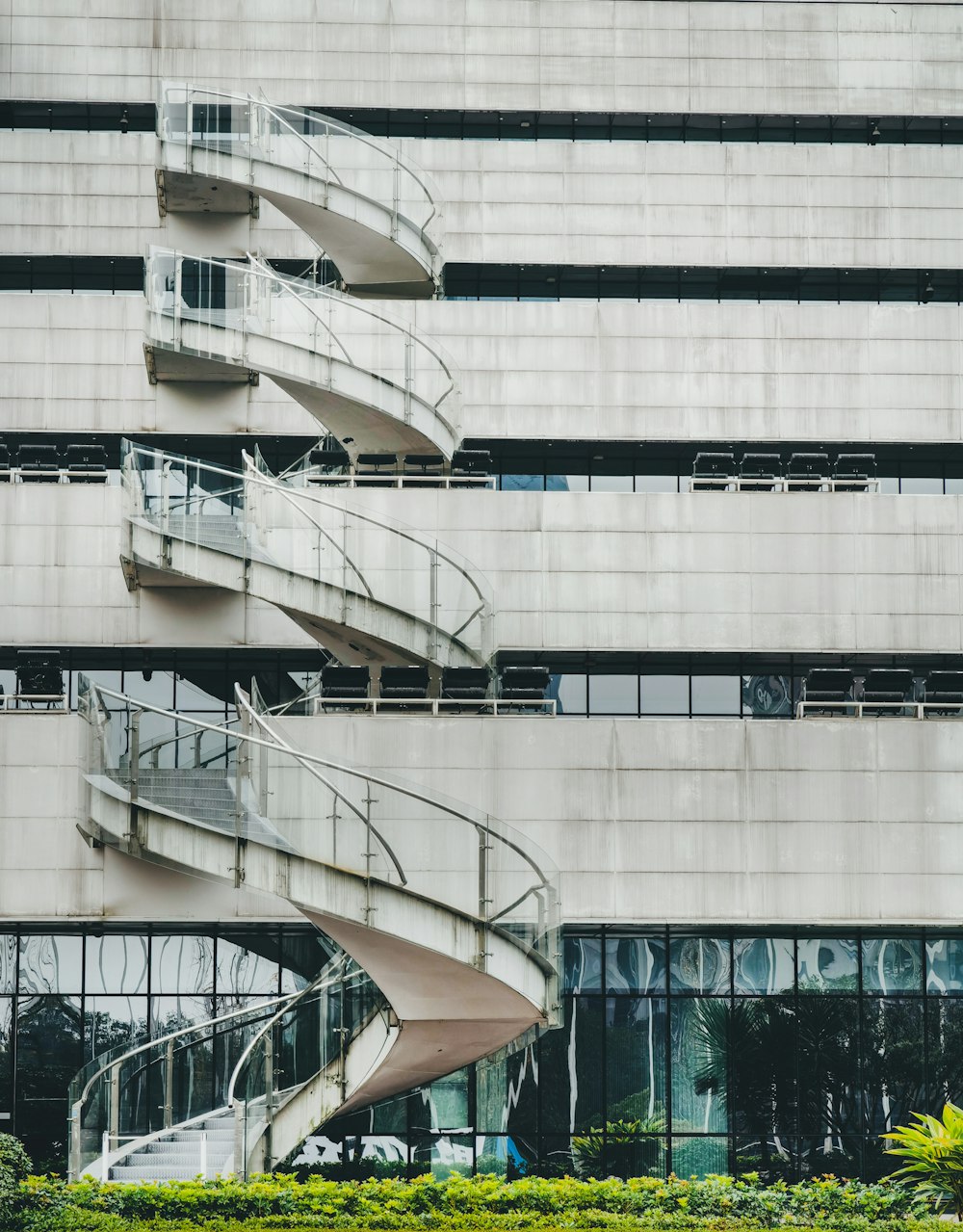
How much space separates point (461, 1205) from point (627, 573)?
1199 cm

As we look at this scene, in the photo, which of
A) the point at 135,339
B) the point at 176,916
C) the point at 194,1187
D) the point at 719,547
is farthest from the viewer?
the point at 135,339

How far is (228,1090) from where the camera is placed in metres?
20.2

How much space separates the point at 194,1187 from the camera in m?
18.1

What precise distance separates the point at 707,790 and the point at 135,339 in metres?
12.9

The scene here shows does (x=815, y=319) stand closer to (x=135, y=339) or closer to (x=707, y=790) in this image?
(x=707, y=790)

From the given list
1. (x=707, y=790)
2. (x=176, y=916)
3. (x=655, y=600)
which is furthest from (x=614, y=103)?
(x=176, y=916)

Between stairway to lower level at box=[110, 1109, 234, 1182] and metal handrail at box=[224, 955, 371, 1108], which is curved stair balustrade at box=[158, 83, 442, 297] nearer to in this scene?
metal handrail at box=[224, 955, 371, 1108]

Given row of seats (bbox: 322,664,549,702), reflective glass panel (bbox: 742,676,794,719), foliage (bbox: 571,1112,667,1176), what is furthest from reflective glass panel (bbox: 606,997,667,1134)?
reflective glass panel (bbox: 742,676,794,719)

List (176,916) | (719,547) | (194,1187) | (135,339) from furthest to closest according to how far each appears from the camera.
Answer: (135,339) → (719,547) → (176,916) → (194,1187)

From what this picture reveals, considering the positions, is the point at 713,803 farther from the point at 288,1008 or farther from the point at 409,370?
the point at 409,370

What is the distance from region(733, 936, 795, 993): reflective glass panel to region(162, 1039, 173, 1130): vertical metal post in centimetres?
932

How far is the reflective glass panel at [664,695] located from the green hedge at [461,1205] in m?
10.6

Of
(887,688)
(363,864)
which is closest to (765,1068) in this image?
(887,688)

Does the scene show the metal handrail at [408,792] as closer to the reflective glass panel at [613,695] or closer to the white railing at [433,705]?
the white railing at [433,705]
